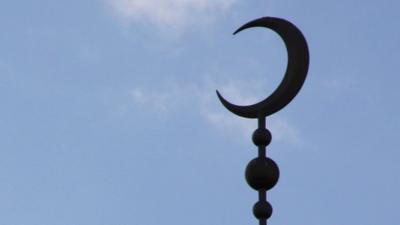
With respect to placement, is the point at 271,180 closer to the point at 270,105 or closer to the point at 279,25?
the point at 270,105

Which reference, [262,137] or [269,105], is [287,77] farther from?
[262,137]

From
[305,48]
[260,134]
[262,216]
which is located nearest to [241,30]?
[305,48]

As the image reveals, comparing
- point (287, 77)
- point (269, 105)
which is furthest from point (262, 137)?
point (287, 77)

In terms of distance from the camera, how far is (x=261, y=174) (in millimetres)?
9477

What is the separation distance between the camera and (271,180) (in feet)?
31.3

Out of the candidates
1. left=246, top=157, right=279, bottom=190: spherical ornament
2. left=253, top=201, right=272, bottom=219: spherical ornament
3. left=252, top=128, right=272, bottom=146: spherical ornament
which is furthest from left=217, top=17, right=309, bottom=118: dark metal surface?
left=253, top=201, right=272, bottom=219: spherical ornament

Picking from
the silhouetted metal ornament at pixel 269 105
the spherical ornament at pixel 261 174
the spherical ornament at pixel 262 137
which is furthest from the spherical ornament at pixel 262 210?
the spherical ornament at pixel 262 137

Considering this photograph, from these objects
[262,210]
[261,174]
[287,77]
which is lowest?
[262,210]

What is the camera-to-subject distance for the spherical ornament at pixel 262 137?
987 centimetres

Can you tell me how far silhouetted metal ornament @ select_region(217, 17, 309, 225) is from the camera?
9.51 meters

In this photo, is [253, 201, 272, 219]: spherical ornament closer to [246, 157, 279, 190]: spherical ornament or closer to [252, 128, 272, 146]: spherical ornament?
[246, 157, 279, 190]: spherical ornament

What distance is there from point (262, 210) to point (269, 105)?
1.51 m

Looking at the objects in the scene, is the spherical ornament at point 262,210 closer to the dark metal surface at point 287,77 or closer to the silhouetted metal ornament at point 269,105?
the silhouetted metal ornament at point 269,105

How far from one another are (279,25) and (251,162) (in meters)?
2.34
